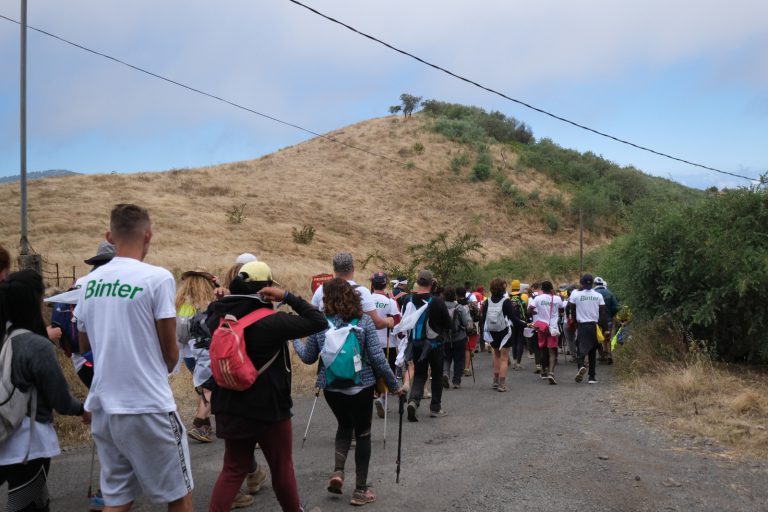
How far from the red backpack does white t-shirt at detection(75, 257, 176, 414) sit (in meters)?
0.66

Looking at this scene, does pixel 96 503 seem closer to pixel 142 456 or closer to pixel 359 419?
pixel 359 419

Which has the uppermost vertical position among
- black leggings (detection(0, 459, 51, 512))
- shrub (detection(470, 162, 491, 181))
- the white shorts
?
shrub (detection(470, 162, 491, 181))

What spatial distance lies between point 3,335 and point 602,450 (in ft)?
19.7

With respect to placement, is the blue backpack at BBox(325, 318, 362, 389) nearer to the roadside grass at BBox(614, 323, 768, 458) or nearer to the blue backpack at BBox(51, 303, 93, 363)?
the blue backpack at BBox(51, 303, 93, 363)

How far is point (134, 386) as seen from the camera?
12.0ft

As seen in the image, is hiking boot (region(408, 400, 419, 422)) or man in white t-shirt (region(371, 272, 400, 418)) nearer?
man in white t-shirt (region(371, 272, 400, 418))

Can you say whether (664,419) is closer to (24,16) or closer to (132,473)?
(132,473)

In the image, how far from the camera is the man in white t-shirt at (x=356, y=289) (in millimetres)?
6258

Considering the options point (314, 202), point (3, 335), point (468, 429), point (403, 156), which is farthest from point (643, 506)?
point (403, 156)

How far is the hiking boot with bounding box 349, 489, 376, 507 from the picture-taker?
18.6ft

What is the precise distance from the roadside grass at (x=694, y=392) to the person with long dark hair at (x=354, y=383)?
4.13 m

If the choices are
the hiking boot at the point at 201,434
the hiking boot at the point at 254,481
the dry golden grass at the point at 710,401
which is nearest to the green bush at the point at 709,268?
the dry golden grass at the point at 710,401

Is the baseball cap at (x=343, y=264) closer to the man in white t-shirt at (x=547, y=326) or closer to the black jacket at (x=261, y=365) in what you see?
the black jacket at (x=261, y=365)

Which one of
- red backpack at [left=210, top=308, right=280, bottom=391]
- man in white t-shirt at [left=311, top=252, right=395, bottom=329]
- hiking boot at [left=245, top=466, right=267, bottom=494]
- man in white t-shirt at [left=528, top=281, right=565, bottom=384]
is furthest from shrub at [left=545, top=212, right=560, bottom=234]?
red backpack at [left=210, top=308, right=280, bottom=391]
